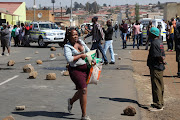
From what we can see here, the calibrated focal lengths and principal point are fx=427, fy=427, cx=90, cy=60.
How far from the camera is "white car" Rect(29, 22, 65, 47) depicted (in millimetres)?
30672

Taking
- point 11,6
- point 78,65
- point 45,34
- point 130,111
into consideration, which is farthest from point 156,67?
point 11,6

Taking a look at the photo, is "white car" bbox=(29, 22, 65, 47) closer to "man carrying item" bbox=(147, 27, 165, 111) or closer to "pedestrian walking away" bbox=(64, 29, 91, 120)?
"man carrying item" bbox=(147, 27, 165, 111)

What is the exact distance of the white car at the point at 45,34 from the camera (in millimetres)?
30672

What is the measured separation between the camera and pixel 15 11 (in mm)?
80250

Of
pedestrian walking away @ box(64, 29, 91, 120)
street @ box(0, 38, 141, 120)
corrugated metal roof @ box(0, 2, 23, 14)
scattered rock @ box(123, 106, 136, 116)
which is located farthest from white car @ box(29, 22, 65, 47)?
corrugated metal roof @ box(0, 2, 23, 14)

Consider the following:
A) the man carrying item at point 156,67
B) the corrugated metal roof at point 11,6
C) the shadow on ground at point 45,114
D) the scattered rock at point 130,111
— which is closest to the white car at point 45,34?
the man carrying item at point 156,67

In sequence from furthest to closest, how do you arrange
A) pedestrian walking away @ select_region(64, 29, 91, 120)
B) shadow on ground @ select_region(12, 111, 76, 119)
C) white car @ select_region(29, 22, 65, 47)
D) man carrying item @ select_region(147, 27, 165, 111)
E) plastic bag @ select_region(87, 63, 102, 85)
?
1. white car @ select_region(29, 22, 65, 47)
2. man carrying item @ select_region(147, 27, 165, 111)
3. shadow on ground @ select_region(12, 111, 76, 119)
4. plastic bag @ select_region(87, 63, 102, 85)
5. pedestrian walking away @ select_region(64, 29, 91, 120)

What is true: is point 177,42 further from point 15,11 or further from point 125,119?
point 15,11

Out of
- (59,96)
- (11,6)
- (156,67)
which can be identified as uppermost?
(11,6)

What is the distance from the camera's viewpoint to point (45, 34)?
100 ft

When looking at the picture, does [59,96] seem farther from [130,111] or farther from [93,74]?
[93,74]

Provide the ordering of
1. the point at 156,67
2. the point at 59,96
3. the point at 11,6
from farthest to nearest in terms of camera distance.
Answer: the point at 11,6 → the point at 59,96 → the point at 156,67

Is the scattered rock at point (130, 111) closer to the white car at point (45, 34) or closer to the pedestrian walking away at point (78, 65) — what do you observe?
the pedestrian walking away at point (78, 65)

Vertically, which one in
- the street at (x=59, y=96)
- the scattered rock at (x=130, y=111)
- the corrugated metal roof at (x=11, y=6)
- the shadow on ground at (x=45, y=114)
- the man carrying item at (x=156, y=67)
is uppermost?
the corrugated metal roof at (x=11, y=6)
